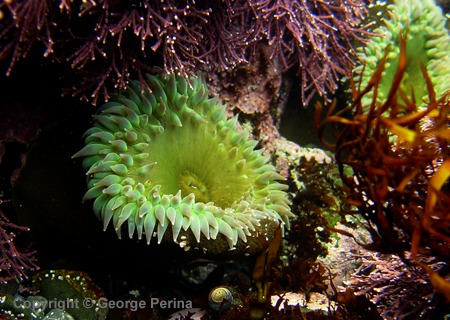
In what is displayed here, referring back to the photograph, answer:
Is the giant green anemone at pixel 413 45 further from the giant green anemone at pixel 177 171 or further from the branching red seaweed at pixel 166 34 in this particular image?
the giant green anemone at pixel 177 171

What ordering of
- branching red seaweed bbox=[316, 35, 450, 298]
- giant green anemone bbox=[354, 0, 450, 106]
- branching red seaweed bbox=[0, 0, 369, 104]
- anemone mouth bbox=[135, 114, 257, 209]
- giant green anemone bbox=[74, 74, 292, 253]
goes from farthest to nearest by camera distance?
giant green anemone bbox=[354, 0, 450, 106], anemone mouth bbox=[135, 114, 257, 209], giant green anemone bbox=[74, 74, 292, 253], branching red seaweed bbox=[0, 0, 369, 104], branching red seaweed bbox=[316, 35, 450, 298]

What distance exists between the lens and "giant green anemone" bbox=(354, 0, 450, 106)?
476 cm

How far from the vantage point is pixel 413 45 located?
5.00 m

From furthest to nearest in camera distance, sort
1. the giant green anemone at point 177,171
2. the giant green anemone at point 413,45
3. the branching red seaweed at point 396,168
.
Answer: the giant green anemone at point 413,45, the giant green anemone at point 177,171, the branching red seaweed at point 396,168

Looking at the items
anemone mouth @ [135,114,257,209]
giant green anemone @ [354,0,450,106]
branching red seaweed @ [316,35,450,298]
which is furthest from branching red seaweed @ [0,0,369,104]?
branching red seaweed @ [316,35,450,298]

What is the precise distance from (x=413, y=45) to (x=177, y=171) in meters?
3.71

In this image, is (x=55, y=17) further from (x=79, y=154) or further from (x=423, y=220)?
(x=423, y=220)

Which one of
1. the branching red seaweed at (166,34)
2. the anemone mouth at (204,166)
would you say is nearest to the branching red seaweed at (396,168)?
the anemone mouth at (204,166)

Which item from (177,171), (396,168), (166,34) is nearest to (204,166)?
(177,171)

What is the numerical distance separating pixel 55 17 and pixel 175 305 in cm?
287

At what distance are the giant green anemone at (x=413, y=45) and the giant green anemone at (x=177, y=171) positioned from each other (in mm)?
2139

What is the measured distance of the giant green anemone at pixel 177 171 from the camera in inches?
117

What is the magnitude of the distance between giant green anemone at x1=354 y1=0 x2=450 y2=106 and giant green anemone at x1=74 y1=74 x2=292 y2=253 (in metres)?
2.14

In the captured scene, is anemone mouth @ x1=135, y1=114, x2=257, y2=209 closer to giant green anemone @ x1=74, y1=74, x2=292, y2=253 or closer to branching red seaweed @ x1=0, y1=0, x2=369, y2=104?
giant green anemone @ x1=74, y1=74, x2=292, y2=253
